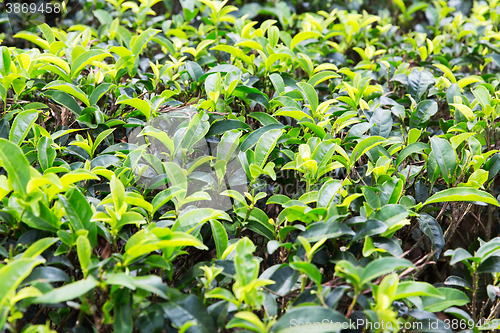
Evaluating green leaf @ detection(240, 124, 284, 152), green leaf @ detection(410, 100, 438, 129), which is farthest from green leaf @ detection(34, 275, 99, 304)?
green leaf @ detection(410, 100, 438, 129)

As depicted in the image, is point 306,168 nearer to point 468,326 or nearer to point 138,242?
point 138,242

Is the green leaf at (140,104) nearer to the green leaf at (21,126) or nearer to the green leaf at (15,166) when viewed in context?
the green leaf at (21,126)

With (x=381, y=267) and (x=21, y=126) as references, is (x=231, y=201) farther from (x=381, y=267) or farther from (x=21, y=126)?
(x=21, y=126)

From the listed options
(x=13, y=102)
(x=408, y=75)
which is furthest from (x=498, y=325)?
(x=13, y=102)

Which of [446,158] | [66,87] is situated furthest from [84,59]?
[446,158]

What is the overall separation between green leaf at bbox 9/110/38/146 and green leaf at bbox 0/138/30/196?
0.98 ft

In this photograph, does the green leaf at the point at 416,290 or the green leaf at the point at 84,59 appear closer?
the green leaf at the point at 416,290

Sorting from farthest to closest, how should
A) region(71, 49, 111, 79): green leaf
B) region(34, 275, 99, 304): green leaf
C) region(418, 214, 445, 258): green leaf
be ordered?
1. region(71, 49, 111, 79): green leaf
2. region(418, 214, 445, 258): green leaf
3. region(34, 275, 99, 304): green leaf

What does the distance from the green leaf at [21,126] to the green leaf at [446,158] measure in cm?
147

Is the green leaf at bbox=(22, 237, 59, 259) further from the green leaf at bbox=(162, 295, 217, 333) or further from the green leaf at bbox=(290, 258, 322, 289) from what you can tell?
the green leaf at bbox=(290, 258, 322, 289)

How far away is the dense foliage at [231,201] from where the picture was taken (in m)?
1.02

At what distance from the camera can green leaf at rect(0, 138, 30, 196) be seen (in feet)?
3.48

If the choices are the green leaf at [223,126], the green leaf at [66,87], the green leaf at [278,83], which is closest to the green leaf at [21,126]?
the green leaf at [66,87]

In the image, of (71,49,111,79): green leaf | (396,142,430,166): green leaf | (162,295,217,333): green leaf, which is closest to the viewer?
(162,295,217,333): green leaf
